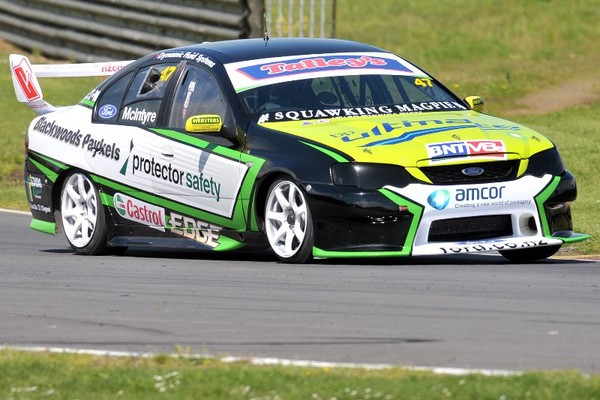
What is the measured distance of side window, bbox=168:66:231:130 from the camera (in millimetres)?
10870

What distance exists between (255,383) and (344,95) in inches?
198

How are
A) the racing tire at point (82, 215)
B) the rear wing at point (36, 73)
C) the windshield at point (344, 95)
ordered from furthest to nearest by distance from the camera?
the rear wing at point (36, 73)
the racing tire at point (82, 215)
the windshield at point (344, 95)

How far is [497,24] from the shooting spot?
2891cm

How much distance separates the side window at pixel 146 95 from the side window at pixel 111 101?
89 mm

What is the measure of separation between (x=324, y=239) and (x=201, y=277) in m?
0.82

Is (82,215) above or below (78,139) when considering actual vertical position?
below

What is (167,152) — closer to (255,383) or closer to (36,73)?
(36,73)

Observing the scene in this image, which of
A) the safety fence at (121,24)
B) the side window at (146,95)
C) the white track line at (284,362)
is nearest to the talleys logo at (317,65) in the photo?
the side window at (146,95)

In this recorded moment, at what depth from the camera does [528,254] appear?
10.4 meters

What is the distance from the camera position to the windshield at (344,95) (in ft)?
34.9

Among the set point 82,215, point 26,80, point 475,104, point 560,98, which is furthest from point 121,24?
point 475,104

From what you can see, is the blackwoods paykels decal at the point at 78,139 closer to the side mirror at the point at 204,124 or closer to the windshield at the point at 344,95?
the side mirror at the point at 204,124

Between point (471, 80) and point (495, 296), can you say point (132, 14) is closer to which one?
point (471, 80)

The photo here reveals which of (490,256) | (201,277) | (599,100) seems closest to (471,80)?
(599,100)
